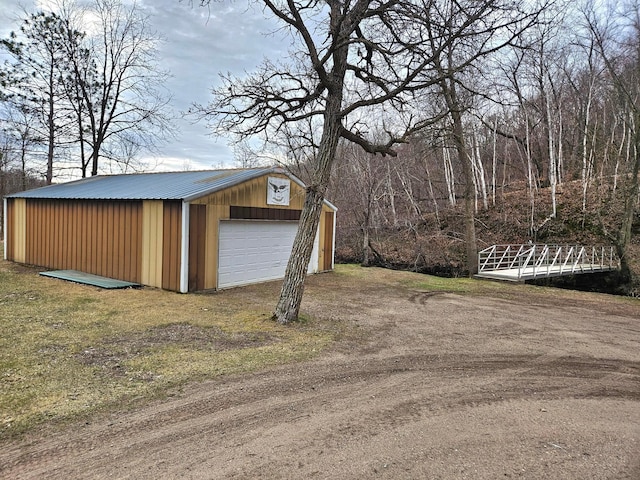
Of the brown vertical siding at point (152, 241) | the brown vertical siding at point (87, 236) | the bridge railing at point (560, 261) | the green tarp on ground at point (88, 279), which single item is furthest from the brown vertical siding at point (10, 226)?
the bridge railing at point (560, 261)

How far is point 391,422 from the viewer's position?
3.27 metres

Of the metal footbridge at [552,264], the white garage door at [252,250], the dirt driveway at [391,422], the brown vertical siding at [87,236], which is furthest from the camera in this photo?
the metal footbridge at [552,264]

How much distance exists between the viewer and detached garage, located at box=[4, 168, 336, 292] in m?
9.03

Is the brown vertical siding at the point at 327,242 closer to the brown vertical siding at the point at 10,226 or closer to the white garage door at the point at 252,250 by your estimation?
the white garage door at the point at 252,250

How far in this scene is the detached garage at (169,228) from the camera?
9031mm

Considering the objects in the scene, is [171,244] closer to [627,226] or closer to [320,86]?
[320,86]

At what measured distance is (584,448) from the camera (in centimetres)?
294

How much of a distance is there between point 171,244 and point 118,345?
4.09 metres

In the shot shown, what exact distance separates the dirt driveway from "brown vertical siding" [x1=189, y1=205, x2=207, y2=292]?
15.3 feet

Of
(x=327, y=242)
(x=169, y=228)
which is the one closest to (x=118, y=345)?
(x=169, y=228)

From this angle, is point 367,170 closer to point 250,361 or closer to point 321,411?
point 250,361

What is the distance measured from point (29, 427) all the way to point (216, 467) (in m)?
1.57

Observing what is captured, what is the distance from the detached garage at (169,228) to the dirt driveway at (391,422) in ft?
16.2

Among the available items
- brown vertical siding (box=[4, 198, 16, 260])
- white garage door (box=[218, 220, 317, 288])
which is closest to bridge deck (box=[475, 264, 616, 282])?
white garage door (box=[218, 220, 317, 288])
